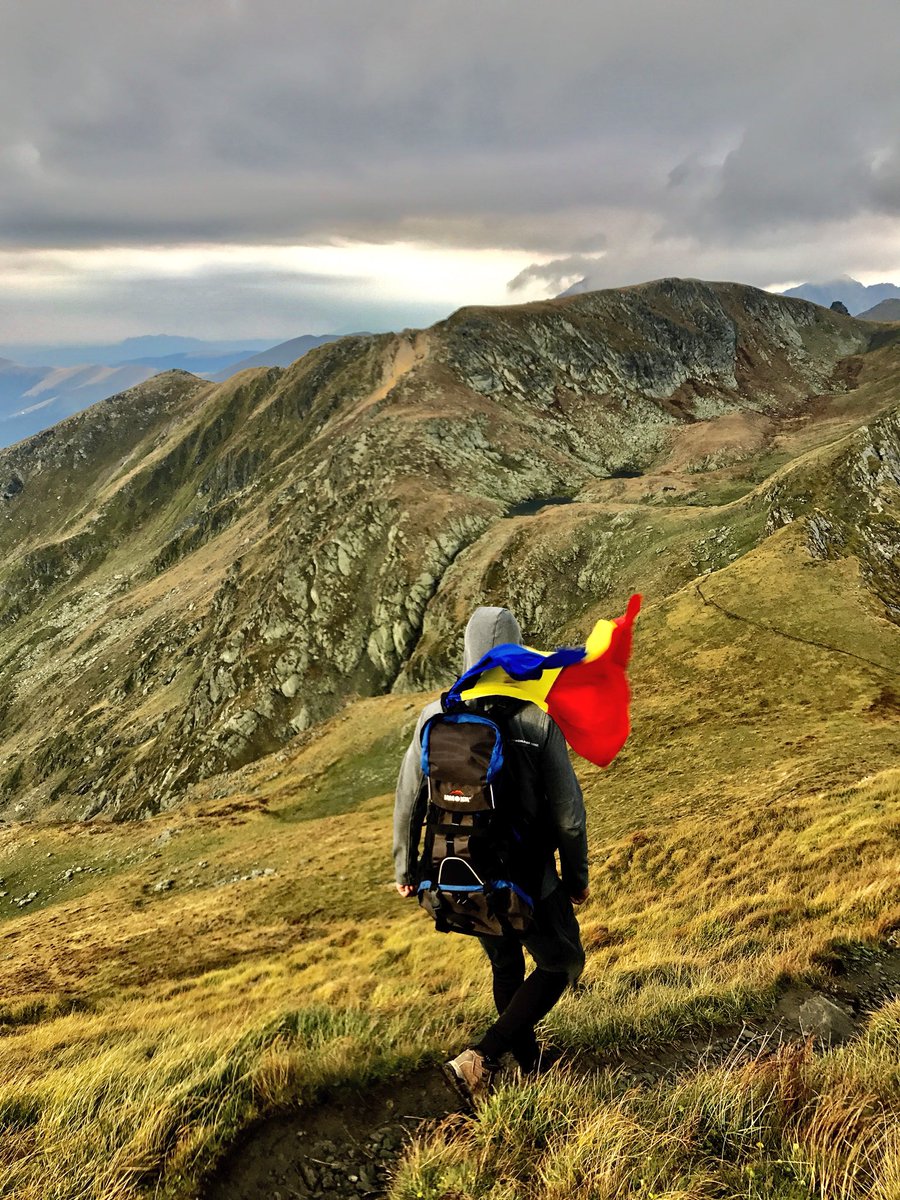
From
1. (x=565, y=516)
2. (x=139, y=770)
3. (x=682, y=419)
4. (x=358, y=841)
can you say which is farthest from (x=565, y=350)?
(x=358, y=841)

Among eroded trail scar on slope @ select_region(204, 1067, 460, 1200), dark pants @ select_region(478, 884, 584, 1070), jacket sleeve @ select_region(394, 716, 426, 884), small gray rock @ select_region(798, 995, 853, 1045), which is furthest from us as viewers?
small gray rock @ select_region(798, 995, 853, 1045)

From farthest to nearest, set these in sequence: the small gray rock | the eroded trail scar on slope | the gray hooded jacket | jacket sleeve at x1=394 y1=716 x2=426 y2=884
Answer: the small gray rock → jacket sleeve at x1=394 y1=716 x2=426 y2=884 → the gray hooded jacket → the eroded trail scar on slope

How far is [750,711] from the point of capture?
22828 millimetres

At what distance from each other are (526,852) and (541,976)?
3.60 feet

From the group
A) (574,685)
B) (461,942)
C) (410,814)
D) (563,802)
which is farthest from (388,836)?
(574,685)

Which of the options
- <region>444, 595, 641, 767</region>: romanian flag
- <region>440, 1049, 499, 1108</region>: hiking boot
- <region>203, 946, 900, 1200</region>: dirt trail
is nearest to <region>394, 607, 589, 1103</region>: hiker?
<region>440, 1049, 499, 1108</region>: hiking boot

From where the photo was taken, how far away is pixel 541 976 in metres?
4.75

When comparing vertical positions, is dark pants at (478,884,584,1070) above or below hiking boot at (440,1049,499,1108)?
above

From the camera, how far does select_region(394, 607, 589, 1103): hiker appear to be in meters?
4.49

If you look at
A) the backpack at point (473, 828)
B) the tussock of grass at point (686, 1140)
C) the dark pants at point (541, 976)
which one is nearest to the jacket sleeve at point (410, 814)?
the backpack at point (473, 828)

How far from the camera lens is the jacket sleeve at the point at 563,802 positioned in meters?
4.50

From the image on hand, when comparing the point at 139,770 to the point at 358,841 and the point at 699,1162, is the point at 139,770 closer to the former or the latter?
the point at 358,841

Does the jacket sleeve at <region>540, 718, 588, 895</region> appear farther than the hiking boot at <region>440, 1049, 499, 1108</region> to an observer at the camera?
No

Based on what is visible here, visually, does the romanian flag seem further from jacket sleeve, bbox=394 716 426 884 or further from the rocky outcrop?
the rocky outcrop
